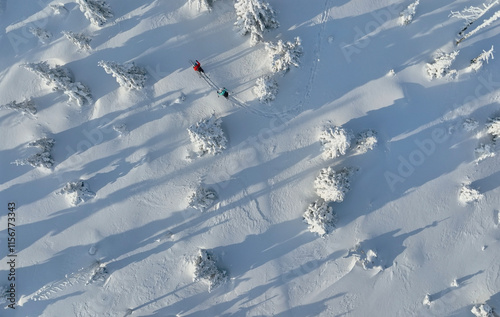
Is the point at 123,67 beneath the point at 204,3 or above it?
beneath

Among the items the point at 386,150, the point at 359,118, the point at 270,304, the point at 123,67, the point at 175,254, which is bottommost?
the point at 270,304

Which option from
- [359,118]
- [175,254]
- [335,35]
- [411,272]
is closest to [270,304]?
[175,254]

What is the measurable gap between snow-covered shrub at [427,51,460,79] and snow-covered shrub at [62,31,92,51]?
2675cm

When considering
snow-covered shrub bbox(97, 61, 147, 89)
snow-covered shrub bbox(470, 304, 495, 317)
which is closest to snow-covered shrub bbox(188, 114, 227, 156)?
snow-covered shrub bbox(97, 61, 147, 89)

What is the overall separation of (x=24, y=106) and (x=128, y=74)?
863cm

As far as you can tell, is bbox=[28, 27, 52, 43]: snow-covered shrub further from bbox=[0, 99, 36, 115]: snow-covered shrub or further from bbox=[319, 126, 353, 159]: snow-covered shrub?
bbox=[319, 126, 353, 159]: snow-covered shrub

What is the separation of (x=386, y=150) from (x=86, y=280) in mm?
25571

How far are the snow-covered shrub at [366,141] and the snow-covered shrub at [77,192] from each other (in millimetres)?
20996

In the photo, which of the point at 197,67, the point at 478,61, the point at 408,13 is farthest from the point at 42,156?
the point at 478,61

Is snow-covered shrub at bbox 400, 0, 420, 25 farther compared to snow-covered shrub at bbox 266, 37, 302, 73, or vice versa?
snow-covered shrub at bbox 400, 0, 420, 25

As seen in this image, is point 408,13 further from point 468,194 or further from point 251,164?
point 251,164

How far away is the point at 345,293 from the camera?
2408 centimetres

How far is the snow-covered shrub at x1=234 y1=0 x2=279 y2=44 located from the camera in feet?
69.8

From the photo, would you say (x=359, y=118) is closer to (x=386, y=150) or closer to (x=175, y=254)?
(x=386, y=150)
